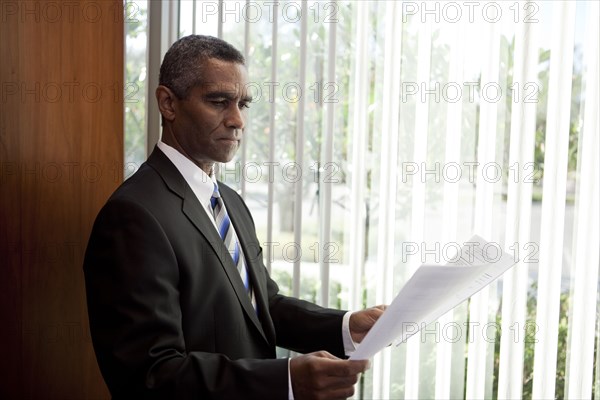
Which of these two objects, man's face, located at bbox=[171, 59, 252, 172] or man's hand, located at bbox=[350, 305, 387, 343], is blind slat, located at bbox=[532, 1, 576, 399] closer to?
man's hand, located at bbox=[350, 305, 387, 343]

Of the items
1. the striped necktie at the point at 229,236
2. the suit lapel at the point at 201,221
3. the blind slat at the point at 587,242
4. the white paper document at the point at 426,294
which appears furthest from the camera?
the blind slat at the point at 587,242

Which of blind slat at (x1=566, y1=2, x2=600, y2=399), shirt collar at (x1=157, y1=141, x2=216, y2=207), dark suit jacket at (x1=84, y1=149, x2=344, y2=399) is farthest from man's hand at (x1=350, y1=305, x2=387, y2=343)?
blind slat at (x1=566, y1=2, x2=600, y2=399)

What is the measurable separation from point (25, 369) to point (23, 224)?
1.17 ft

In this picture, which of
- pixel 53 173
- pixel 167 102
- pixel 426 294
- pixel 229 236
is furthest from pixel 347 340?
pixel 53 173

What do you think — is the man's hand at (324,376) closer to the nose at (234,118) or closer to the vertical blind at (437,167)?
the nose at (234,118)

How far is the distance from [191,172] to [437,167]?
0.72m

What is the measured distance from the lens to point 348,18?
1.94m

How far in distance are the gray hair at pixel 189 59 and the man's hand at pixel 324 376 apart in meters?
0.67

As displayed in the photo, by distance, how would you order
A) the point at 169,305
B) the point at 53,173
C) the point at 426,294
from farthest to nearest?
the point at 53,173 → the point at 169,305 → the point at 426,294

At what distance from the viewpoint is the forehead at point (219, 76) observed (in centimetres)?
148

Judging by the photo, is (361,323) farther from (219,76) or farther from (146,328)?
(219,76)

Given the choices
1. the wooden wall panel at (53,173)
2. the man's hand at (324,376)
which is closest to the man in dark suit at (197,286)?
the man's hand at (324,376)

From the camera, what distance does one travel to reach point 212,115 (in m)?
1.49

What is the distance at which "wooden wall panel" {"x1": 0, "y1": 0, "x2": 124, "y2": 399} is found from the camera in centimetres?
156
